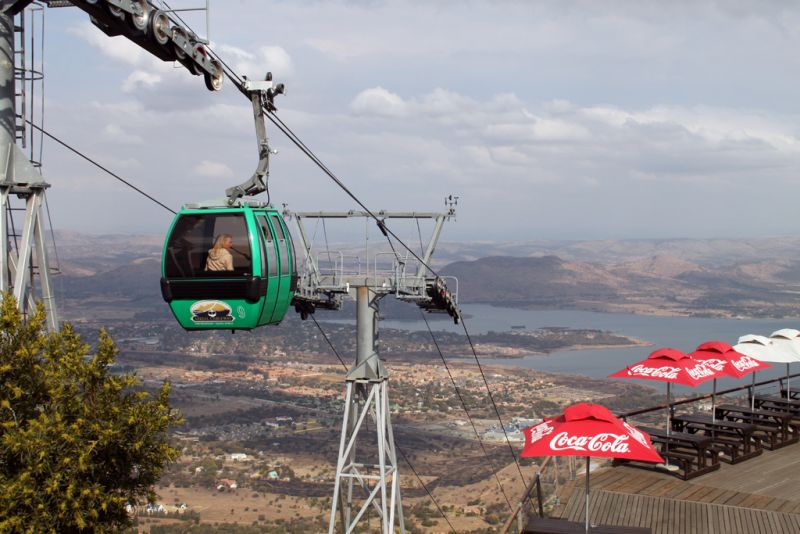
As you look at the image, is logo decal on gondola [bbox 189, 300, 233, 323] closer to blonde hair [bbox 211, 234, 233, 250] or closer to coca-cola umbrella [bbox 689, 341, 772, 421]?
blonde hair [bbox 211, 234, 233, 250]

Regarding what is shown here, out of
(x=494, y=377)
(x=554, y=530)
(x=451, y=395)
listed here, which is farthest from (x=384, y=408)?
(x=494, y=377)

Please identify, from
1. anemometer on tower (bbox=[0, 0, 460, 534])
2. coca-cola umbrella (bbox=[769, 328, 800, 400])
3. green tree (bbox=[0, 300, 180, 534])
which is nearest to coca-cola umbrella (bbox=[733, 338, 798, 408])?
coca-cola umbrella (bbox=[769, 328, 800, 400])

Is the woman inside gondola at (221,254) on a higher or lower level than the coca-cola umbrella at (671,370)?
higher

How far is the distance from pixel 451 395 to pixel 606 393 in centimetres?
2131

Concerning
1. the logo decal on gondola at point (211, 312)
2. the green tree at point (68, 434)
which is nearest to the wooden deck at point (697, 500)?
the logo decal on gondola at point (211, 312)

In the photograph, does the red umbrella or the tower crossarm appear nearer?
the red umbrella

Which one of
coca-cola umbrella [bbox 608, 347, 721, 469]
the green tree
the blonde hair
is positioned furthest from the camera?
coca-cola umbrella [bbox 608, 347, 721, 469]

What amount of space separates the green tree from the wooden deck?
515cm

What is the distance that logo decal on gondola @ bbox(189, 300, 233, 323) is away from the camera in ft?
35.2

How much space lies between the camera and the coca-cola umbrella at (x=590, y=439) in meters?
8.79

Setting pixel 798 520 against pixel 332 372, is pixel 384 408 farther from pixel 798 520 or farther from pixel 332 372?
pixel 332 372

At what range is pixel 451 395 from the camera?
4756 inches

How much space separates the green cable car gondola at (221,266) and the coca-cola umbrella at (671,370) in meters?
4.98

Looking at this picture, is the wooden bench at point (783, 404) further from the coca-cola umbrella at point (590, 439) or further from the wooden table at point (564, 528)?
the coca-cola umbrella at point (590, 439)
